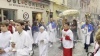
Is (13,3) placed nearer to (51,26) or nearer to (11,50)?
(51,26)

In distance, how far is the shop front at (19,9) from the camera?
17.4m

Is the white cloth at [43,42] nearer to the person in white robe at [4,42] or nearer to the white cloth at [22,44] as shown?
the person in white robe at [4,42]

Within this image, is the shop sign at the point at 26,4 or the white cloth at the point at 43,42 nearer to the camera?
the white cloth at the point at 43,42

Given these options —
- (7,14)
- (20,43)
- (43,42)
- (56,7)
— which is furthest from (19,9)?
(20,43)

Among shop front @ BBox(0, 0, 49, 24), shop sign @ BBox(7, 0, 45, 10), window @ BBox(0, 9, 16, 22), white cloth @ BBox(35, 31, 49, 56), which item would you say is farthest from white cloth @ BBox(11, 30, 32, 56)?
shop sign @ BBox(7, 0, 45, 10)

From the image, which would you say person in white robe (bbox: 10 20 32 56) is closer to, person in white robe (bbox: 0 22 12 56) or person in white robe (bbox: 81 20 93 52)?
person in white robe (bbox: 0 22 12 56)

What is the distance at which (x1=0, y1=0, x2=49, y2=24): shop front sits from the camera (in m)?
17.4

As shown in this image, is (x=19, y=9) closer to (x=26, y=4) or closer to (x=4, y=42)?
(x=26, y=4)

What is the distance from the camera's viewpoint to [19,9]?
19.5 meters

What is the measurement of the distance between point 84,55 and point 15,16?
857 centimetres

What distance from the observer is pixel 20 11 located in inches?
776

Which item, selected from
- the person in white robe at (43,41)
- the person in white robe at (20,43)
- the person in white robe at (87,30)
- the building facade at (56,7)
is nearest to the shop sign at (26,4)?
the building facade at (56,7)

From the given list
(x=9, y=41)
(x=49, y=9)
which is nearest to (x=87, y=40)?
(x=9, y=41)

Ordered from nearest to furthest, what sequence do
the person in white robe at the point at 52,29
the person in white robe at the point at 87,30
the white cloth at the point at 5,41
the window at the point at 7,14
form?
the white cloth at the point at 5,41
the person in white robe at the point at 87,30
the person in white robe at the point at 52,29
the window at the point at 7,14
